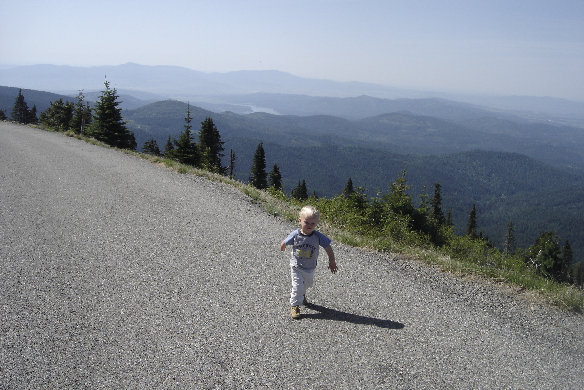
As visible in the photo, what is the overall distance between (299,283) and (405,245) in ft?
13.9

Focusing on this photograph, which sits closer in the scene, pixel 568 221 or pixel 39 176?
pixel 39 176

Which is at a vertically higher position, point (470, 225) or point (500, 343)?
point (500, 343)

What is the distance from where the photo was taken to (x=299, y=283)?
5504mm

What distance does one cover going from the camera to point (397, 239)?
31.6 feet

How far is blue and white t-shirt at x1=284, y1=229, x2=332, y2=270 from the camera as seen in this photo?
5586 millimetres

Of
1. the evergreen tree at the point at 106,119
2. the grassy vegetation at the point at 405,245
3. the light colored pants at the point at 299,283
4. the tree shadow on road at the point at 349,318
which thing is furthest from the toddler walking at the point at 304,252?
the evergreen tree at the point at 106,119

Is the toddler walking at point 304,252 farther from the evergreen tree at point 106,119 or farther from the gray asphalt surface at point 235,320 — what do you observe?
the evergreen tree at point 106,119

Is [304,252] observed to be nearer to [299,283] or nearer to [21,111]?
[299,283]

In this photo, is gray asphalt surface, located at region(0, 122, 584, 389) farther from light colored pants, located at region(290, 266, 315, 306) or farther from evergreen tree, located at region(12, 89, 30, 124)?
Answer: evergreen tree, located at region(12, 89, 30, 124)

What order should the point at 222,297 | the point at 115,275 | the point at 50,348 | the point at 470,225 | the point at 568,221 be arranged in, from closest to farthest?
the point at 50,348, the point at 222,297, the point at 115,275, the point at 470,225, the point at 568,221

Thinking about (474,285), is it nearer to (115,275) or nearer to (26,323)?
(115,275)

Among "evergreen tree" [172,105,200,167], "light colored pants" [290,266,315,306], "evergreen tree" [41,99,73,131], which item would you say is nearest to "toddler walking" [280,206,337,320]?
"light colored pants" [290,266,315,306]

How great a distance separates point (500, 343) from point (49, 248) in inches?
320

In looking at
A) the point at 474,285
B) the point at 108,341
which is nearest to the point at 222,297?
the point at 108,341
